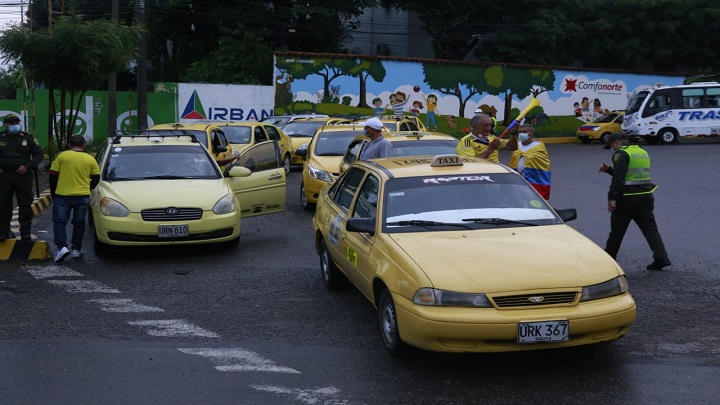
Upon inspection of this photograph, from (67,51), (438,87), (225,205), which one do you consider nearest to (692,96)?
(438,87)

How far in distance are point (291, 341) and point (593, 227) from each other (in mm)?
8025

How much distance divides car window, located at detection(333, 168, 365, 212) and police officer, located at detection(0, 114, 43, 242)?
4.65 meters

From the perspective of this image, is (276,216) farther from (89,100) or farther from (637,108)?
(637,108)

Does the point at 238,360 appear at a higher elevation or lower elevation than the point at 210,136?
lower

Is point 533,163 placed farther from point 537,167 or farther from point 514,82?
point 514,82

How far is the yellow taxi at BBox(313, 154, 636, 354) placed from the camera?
612cm

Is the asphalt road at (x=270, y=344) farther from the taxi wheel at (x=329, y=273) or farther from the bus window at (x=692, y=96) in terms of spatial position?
the bus window at (x=692, y=96)

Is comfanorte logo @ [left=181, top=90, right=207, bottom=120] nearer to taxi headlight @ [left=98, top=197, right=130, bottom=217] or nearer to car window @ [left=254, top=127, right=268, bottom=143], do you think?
car window @ [left=254, top=127, right=268, bottom=143]

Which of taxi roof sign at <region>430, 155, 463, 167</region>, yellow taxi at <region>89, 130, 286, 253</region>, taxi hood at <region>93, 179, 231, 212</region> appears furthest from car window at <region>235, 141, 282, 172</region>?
taxi roof sign at <region>430, 155, 463, 167</region>

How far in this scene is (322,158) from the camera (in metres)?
16.6

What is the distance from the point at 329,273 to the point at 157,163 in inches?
174

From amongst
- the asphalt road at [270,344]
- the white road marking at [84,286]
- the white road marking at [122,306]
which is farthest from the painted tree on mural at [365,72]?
the white road marking at [122,306]

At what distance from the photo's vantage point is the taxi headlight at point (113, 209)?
11.2 meters

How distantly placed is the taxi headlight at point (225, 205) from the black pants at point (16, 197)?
2.43 meters
